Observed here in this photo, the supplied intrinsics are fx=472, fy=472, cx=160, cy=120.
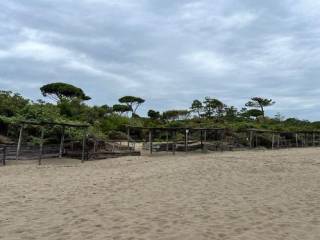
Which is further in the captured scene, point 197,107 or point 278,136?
point 197,107

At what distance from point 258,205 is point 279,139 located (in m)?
34.7

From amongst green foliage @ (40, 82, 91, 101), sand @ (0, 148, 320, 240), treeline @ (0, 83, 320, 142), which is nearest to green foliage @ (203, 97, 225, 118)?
treeline @ (0, 83, 320, 142)

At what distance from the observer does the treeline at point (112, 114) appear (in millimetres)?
31219

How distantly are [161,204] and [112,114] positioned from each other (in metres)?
42.0

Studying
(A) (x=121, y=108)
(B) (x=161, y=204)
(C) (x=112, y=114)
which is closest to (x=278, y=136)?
(C) (x=112, y=114)

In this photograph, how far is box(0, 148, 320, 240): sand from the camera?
7.61m

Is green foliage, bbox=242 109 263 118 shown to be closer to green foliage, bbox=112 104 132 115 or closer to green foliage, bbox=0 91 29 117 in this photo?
green foliage, bbox=112 104 132 115

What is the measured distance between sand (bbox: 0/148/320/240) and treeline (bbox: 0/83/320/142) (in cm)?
1178

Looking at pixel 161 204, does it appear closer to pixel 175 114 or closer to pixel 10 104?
pixel 10 104

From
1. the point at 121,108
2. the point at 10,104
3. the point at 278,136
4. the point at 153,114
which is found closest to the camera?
the point at 10,104

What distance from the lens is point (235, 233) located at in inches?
295

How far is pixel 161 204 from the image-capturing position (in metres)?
10.2

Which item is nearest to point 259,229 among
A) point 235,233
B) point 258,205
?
point 235,233

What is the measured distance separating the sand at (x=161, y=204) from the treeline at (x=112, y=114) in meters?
11.8
